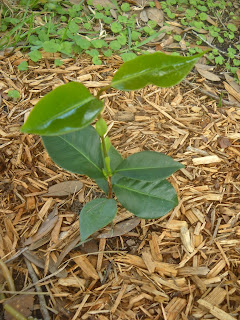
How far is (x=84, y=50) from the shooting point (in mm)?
2117

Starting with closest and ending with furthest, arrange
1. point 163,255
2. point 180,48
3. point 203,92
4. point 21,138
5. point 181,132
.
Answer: point 163,255 < point 21,138 < point 181,132 < point 203,92 < point 180,48

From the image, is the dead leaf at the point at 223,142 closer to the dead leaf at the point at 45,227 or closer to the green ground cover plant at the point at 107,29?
the green ground cover plant at the point at 107,29

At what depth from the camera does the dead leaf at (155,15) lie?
2.44 metres

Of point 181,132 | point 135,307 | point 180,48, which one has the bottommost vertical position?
point 135,307

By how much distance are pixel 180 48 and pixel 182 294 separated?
5.34 ft

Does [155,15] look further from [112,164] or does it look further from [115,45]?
[112,164]

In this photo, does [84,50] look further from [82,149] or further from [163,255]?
[163,255]

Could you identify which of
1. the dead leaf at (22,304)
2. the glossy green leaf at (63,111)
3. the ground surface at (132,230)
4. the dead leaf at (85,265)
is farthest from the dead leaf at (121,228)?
the glossy green leaf at (63,111)

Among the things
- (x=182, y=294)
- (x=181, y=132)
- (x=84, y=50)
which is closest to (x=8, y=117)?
(x=84, y=50)

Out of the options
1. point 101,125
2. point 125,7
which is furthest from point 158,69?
point 125,7

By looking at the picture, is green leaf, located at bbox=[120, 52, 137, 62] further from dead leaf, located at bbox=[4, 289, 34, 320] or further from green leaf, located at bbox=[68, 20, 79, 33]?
dead leaf, located at bbox=[4, 289, 34, 320]

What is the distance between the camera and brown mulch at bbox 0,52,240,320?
1.27 metres

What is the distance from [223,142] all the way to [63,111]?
1.18 metres

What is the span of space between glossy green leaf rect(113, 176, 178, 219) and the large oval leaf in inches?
19.7
